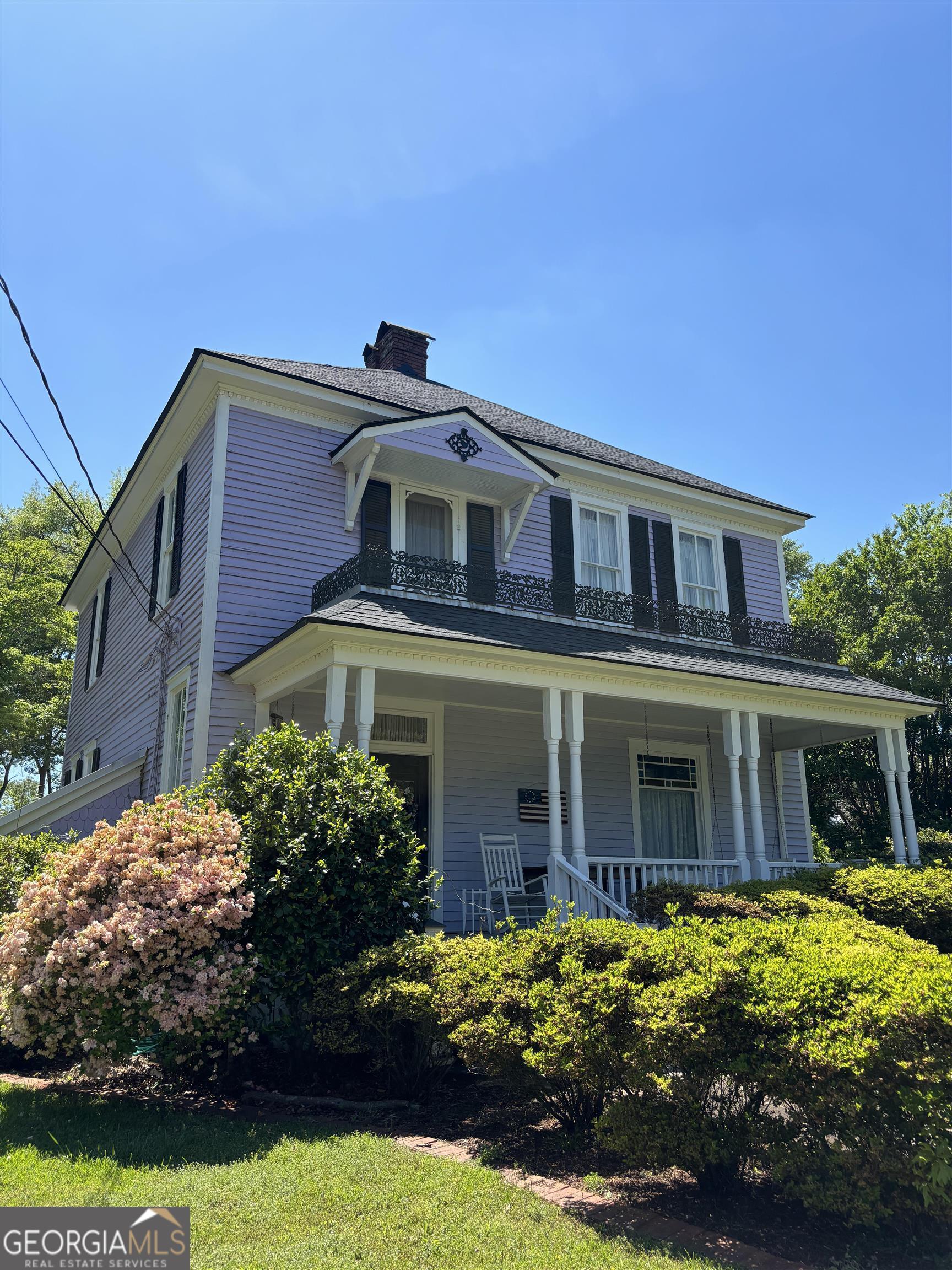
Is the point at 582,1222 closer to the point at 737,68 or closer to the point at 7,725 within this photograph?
the point at 737,68

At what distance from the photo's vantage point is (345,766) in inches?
307

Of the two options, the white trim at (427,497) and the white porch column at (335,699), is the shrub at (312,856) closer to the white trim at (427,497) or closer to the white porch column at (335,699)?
the white porch column at (335,699)

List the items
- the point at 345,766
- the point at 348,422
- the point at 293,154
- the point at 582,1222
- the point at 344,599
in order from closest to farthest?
the point at 582,1222, the point at 345,766, the point at 293,154, the point at 344,599, the point at 348,422

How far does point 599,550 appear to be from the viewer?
15.4m

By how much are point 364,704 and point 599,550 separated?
23.2 ft

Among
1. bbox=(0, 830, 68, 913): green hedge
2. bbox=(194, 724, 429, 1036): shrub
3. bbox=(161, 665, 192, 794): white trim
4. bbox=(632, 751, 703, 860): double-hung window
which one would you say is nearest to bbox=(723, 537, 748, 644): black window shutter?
bbox=(632, 751, 703, 860): double-hung window

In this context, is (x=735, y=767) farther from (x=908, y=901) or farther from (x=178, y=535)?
(x=178, y=535)

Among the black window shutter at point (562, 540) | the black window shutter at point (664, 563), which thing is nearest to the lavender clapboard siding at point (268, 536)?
the black window shutter at point (562, 540)

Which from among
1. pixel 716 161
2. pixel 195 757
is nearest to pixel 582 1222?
pixel 195 757

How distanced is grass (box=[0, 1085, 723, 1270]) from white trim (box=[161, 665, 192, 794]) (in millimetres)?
6181

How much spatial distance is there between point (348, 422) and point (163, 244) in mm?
4183

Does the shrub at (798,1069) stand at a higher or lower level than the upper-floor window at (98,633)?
lower

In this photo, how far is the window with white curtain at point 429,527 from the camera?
1352 centimetres

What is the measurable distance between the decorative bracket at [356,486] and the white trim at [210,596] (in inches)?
70.2
